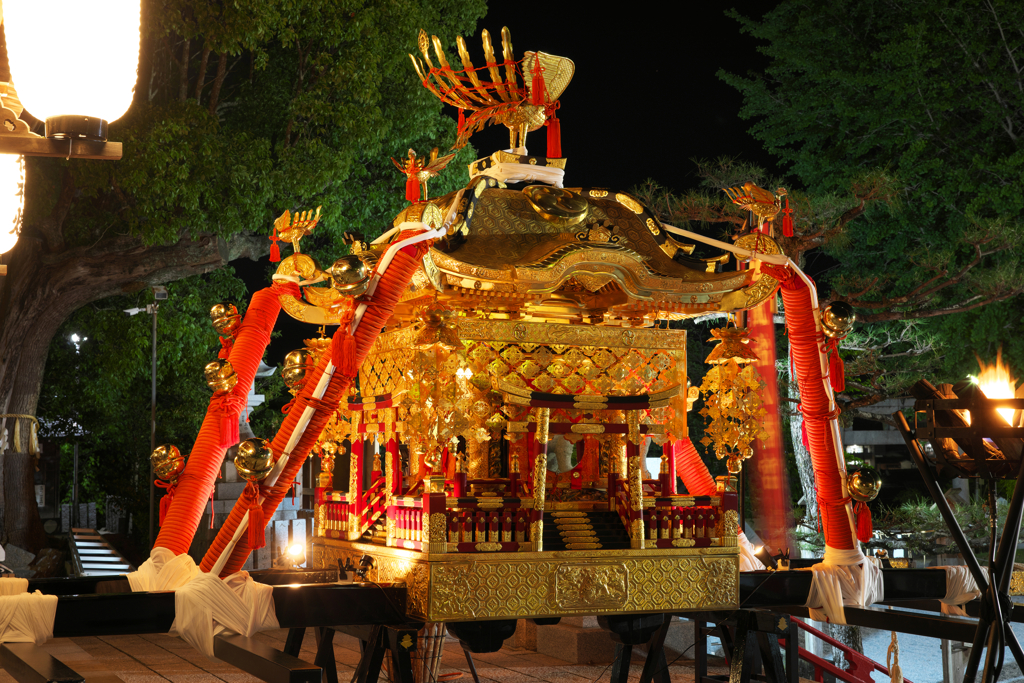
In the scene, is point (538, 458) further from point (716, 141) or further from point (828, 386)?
point (716, 141)

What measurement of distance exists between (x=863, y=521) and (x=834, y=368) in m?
1.01

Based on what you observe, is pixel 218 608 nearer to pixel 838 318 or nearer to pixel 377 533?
pixel 377 533

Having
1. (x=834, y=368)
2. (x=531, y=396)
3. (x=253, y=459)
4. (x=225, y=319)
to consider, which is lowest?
(x=253, y=459)

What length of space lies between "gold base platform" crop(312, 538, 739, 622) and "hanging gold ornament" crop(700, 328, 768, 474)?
0.82m

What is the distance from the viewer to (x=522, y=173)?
6.50 meters

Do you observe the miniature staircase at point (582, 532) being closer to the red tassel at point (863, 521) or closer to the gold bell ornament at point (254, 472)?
the red tassel at point (863, 521)

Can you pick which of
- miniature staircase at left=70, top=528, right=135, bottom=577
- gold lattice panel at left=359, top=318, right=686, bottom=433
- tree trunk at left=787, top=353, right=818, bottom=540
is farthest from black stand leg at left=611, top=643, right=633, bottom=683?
miniature staircase at left=70, top=528, right=135, bottom=577

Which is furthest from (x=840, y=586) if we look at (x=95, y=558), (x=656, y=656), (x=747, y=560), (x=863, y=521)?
(x=95, y=558)

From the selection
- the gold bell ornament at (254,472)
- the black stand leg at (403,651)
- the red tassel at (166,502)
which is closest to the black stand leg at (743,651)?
the black stand leg at (403,651)

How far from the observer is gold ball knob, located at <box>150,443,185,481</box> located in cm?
564

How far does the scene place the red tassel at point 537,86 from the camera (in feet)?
21.3

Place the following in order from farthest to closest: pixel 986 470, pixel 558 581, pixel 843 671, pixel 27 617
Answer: pixel 843 671 → pixel 558 581 → pixel 27 617 → pixel 986 470

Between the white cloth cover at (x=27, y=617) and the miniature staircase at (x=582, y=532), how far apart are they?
2728 mm

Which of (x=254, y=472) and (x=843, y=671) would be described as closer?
(x=254, y=472)
